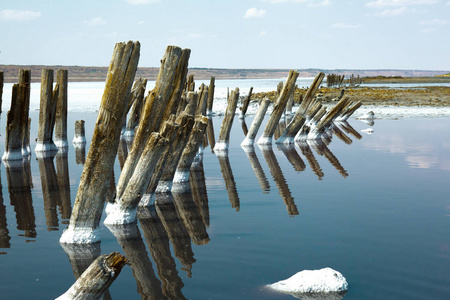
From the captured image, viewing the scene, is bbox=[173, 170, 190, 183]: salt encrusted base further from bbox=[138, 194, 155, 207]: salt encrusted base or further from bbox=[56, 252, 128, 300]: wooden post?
bbox=[56, 252, 128, 300]: wooden post

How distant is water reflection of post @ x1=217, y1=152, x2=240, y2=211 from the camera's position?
10.8 meters

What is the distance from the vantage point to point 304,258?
7.34 metres

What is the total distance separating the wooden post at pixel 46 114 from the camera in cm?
1609

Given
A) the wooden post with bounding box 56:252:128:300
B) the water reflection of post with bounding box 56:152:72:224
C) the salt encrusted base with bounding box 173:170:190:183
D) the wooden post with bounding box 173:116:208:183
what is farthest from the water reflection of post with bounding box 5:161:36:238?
the wooden post with bounding box 56:252:128:300

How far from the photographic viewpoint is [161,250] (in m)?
7.78

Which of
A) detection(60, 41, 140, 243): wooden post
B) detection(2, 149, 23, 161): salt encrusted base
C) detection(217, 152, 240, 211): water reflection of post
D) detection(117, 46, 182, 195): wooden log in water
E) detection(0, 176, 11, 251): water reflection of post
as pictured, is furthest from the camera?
detection(2, 149, 23, 161): salt encrusted base

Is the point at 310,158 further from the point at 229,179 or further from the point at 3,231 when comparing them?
the point at 3,231

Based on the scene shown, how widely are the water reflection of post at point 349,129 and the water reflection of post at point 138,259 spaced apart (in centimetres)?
1514

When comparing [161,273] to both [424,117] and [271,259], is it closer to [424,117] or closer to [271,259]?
[271,259]

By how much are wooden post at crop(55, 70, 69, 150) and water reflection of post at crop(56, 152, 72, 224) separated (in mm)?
1152

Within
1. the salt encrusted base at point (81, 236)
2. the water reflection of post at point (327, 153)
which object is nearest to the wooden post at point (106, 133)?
the salt encrusted base at point (81, 236)

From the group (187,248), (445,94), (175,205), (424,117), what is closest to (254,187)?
(175,205)

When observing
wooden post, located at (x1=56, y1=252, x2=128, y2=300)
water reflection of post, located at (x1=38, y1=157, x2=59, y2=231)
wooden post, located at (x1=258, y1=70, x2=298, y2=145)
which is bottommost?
water reflection of post, located at (x1=38, y1=157, x2=59, y2=231)

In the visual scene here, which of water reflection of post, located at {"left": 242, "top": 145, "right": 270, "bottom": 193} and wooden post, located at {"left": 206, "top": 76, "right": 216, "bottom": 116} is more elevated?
wooden post, located at {"left": 206, "top": 76, "right": 216, "bottom": 116}
